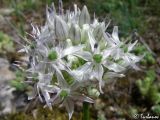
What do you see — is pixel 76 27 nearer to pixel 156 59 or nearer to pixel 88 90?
pixel 88 90

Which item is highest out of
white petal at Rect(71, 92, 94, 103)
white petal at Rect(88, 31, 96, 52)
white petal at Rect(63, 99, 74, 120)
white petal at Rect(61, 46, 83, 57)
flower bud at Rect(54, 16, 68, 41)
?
flower bud at Rect(54, 16, 68, 41)

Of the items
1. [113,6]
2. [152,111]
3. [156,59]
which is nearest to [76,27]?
[152,111]

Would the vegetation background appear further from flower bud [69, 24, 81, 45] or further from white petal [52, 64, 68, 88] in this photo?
white petal [52, 64, 68, 88]

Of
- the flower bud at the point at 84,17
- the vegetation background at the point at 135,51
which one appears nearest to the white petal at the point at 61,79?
the flower bud at the point at 84,17

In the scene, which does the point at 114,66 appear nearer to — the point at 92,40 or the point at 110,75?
the point at 110,75

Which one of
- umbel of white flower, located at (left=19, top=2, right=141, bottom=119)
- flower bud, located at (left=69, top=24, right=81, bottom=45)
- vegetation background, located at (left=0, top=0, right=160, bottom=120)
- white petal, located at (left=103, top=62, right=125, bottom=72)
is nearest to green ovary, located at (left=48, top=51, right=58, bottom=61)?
umbel of white flower, located at (left=19, top=2, right=141, bottom=119)

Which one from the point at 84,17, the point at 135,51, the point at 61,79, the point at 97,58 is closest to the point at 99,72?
the point at 97,58

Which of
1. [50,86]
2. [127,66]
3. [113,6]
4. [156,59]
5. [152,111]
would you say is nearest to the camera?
[50,86]
